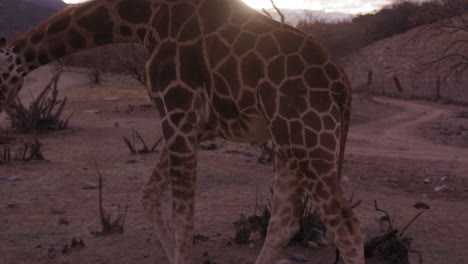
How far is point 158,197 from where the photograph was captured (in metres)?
4.25

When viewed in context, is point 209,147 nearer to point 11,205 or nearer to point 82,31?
point 11,205

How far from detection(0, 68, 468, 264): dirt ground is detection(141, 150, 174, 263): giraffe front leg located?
34 cm

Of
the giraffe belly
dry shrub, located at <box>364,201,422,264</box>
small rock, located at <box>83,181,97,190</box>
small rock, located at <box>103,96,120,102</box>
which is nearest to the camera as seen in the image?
the giraffe belly

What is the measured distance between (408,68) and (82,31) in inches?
1291

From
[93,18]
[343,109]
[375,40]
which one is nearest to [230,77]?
[343,109]

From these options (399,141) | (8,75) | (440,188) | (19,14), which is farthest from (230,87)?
(19,14)

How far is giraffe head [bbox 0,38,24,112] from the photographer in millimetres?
4047

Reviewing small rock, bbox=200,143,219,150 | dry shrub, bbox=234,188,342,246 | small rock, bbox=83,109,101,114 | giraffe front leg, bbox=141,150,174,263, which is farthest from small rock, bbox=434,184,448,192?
small rock, bbox=83,109,101,114

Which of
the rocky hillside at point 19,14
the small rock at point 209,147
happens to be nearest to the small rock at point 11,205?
the small rock at point 209,147

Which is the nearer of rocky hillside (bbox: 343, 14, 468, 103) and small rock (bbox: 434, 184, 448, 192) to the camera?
small rock (bbox: 434, 184, 448, 192)

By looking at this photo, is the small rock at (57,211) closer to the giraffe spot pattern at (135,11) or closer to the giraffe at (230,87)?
the giraffe at (230,87)

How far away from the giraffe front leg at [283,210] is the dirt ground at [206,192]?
788 mm

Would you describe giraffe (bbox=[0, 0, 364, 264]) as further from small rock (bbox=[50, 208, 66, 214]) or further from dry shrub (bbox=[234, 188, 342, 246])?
small rock (bbox=[50, 208, 66, 214])

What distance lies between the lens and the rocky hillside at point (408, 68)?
91.5 feet
